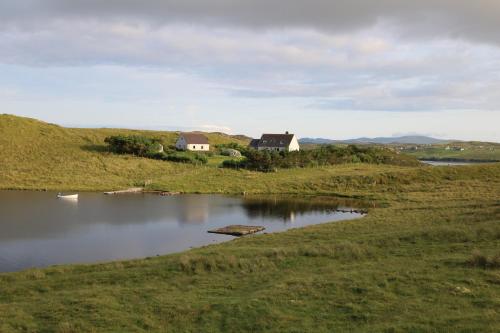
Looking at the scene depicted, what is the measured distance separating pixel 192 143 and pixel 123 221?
6520cm

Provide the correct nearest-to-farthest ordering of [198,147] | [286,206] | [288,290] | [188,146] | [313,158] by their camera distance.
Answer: [288,290]
[286,206]
[313,158]
[188,146]
[198,147]

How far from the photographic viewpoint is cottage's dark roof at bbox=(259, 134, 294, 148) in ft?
367

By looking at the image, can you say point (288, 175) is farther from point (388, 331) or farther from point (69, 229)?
point (388, 331)

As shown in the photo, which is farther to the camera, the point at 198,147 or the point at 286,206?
the point at 198,147

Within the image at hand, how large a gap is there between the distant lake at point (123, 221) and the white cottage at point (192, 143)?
47.0 metres

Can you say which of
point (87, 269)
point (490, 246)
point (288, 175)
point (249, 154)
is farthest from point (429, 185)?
point (87, 269)

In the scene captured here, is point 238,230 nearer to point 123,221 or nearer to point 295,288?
point 123,221

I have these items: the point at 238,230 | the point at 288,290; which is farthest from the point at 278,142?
the point at 288,290

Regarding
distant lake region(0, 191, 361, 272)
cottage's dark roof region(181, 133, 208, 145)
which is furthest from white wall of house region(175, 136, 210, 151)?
distant lake region(0, 191, 361, 272)

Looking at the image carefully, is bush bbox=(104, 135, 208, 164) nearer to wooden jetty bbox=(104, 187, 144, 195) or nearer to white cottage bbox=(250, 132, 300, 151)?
wooden jetty bbox=(104, 187, 144, 195)

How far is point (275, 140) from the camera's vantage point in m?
114

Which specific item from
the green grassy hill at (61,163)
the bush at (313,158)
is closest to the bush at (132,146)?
the green grassy hill at (61,163)

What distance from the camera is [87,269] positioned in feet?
73.7

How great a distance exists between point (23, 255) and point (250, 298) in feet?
59.8
